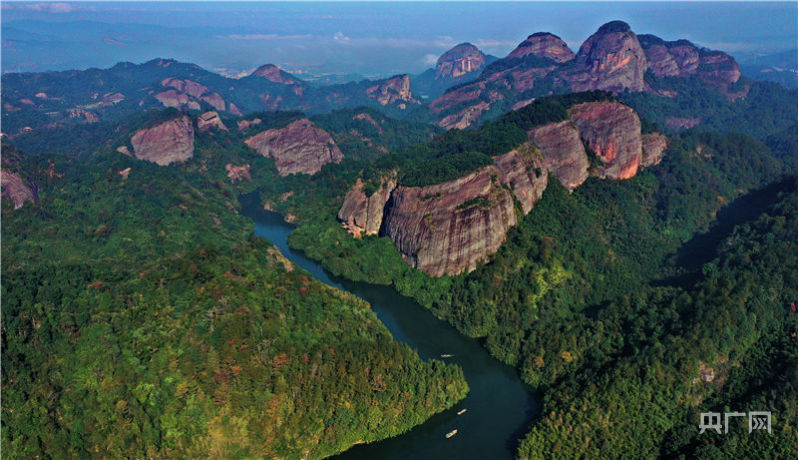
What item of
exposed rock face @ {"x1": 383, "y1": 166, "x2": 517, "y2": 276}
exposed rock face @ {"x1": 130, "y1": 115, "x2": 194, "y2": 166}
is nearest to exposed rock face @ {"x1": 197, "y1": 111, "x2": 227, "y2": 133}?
exposed rock face @ {"x1": 130, "y1": 115, "x2": 194, "y2": 166}

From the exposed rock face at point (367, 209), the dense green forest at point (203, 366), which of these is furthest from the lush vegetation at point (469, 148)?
the dense green forest at point (203, 366)

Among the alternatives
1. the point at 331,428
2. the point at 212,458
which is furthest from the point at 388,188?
the point at 212,458

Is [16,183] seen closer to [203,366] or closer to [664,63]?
[203,366]

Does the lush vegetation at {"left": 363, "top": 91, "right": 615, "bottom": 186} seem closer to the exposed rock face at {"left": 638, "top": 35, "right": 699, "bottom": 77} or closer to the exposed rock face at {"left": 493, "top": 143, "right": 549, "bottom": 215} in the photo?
the exposed rock face at {"left": 493, "top": 143, "right": 549, "bottom": 215}

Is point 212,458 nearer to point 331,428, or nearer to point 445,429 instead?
point 331,428

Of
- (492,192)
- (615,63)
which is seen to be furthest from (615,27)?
(492,192)

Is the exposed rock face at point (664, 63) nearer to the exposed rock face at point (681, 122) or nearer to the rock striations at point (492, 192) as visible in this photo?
the exposed rock face at point (681, 122)

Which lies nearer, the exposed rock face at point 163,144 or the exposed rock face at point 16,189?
the exposed rock face at point 16,189
